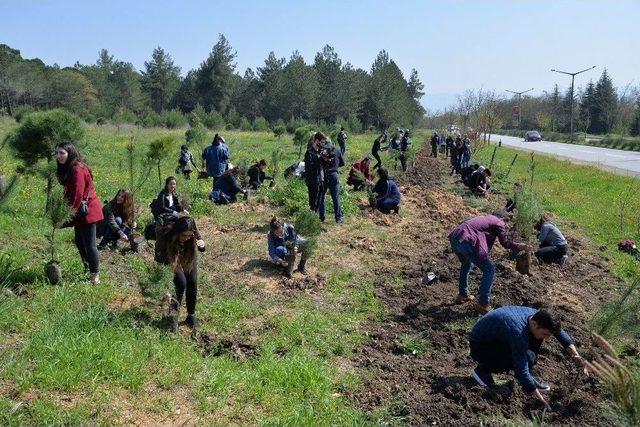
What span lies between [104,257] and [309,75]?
53841mm

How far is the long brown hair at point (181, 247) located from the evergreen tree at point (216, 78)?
185 feet

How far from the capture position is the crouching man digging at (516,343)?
4523mm

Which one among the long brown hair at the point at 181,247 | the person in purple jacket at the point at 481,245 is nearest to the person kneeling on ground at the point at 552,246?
the person in purple jacket at the point at 481,245

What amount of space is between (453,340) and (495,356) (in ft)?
3.46

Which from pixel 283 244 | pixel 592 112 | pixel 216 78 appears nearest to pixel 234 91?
pixel 216 78

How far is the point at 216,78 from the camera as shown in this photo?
60.1m

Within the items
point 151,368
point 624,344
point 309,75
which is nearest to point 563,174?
point 624,344

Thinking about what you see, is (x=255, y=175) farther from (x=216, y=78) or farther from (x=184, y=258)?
(x=216, y=78)

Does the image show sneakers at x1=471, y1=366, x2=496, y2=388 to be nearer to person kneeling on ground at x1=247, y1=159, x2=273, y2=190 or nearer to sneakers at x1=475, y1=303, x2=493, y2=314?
sneakers at x1=475, y1=303, x2=493, y2=314

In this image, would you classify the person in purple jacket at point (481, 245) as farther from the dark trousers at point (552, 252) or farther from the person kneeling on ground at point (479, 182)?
the person kneeling on ground at point (479, 182)

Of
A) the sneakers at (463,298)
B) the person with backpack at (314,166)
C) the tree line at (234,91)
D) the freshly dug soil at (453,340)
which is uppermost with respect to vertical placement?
the tree line at (234,91)

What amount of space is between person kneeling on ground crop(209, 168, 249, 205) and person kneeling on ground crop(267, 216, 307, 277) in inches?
160

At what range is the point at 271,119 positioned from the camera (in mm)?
61250

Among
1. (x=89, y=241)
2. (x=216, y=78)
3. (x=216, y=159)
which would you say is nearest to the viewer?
(x=89, y=241)
